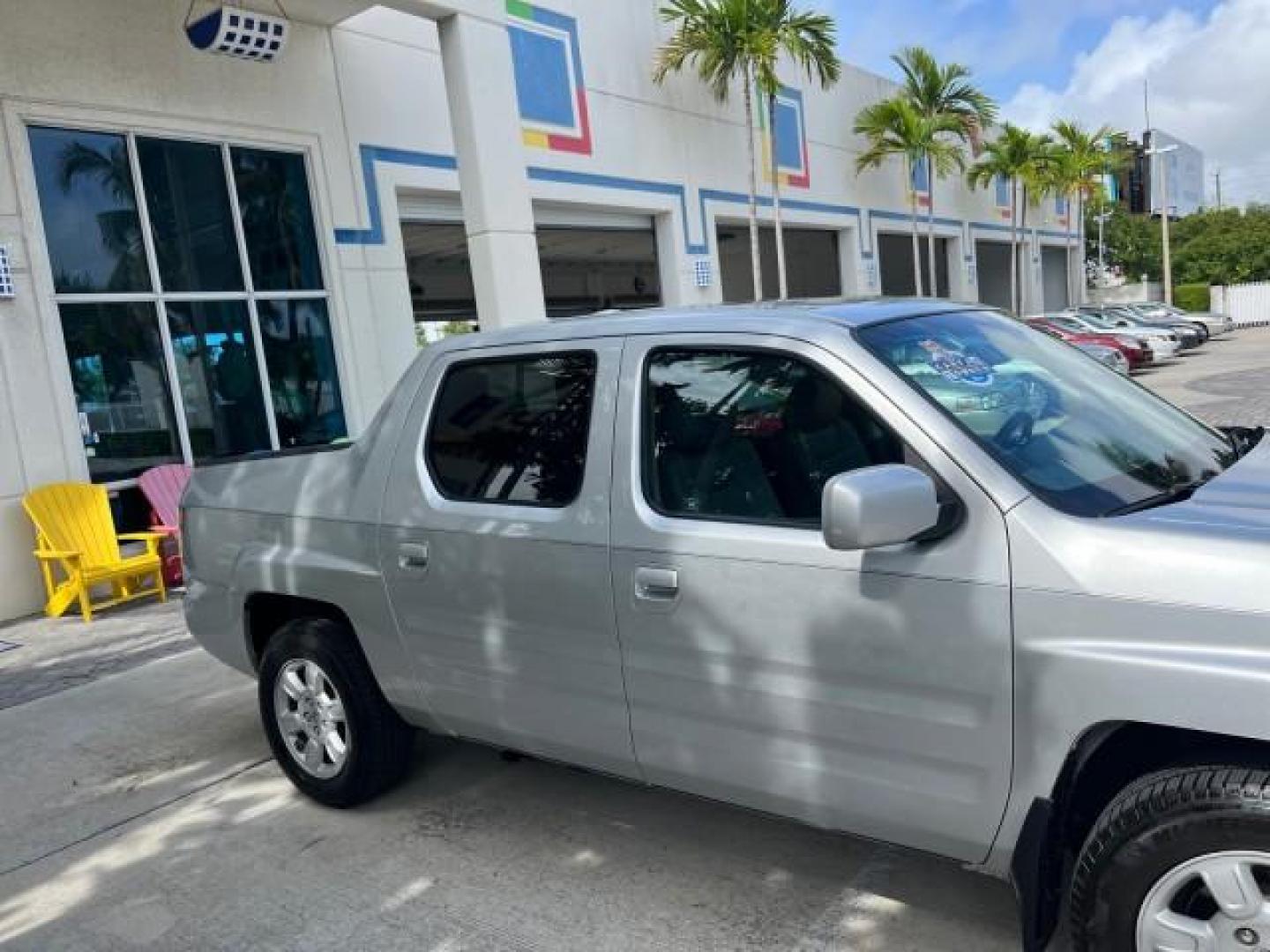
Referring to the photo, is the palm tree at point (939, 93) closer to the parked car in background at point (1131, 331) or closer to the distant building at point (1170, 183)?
the parked car in background at point (1131, 331)

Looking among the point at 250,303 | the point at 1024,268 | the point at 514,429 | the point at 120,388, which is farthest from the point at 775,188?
the point at 1024,268

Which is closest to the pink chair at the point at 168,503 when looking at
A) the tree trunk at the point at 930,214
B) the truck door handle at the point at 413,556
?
the truck door handle at the point at 413,556

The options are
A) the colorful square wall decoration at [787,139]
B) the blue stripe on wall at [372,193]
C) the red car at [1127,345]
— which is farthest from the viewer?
the red car at [1127,345]

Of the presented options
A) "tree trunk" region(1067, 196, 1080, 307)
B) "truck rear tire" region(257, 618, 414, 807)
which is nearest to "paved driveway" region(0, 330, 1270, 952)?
"truck rear tire" region(257, 618, 414, 807)

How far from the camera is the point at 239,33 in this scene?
9.01 metres

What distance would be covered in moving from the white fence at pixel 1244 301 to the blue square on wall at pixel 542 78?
1489 inches

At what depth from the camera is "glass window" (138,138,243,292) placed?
9453 mm

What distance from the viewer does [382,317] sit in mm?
11281

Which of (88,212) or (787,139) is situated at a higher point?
(787,139)

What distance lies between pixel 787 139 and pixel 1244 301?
3288 cm

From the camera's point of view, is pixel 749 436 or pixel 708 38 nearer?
pixel 749 436

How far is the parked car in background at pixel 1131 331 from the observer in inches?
888

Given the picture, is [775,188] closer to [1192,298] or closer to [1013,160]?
[1013,160]

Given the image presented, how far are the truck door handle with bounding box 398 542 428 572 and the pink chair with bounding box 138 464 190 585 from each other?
19.0 ft
